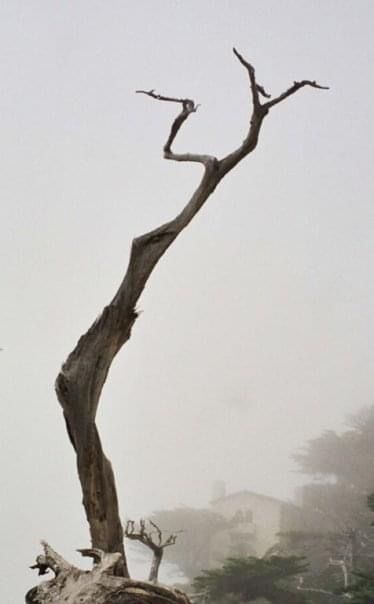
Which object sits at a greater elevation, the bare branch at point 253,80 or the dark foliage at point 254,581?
the bare branch at point 253,80

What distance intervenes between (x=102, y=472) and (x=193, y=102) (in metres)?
1.91

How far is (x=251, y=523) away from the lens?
1372 inches

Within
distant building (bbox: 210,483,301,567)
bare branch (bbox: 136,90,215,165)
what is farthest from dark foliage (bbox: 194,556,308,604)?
bare branch (bbox: 136,90,215,165)

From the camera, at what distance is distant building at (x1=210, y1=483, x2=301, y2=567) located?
3222cm

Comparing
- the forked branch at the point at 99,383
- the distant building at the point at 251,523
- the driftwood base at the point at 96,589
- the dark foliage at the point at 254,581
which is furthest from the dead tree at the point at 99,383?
the distant building at the point at 251,523

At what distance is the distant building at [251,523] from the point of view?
32.2 meters

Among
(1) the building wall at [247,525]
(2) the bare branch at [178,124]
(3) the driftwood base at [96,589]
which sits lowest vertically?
(1) the building wall at [247,525]

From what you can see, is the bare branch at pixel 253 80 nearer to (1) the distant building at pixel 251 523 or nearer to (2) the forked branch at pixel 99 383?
(2) the forked branch at pixel 99 383

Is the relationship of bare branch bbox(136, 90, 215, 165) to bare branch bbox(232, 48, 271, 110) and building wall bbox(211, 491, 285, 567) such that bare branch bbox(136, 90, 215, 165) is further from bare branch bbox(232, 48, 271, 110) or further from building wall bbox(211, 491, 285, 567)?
building wall bbox(211, 491, 285, 567)

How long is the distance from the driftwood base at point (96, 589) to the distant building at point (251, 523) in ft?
102

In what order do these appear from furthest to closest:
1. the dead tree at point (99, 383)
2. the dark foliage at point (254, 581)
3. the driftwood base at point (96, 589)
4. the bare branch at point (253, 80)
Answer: the dark foliage at point (254, 581), the bare branch at point (253, 80), the dead tree at point (99, 383), the driftwood base at point (96, 589)

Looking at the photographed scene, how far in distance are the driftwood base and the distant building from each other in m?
31.1

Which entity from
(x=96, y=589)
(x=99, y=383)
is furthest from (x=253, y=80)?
(x=96, y=589)

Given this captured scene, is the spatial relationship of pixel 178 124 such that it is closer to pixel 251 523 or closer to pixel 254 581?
pixel 254 581
